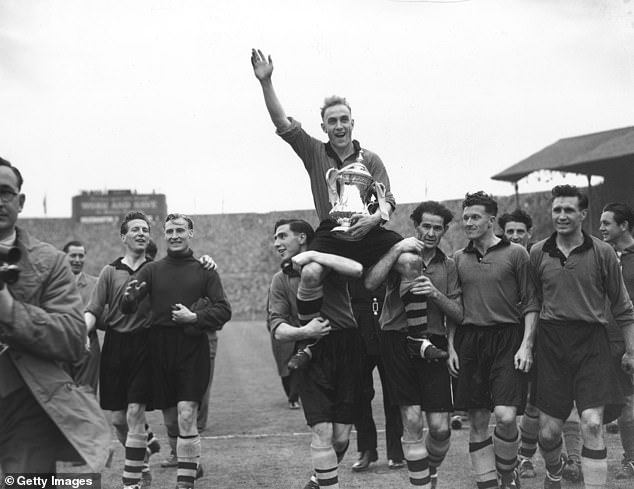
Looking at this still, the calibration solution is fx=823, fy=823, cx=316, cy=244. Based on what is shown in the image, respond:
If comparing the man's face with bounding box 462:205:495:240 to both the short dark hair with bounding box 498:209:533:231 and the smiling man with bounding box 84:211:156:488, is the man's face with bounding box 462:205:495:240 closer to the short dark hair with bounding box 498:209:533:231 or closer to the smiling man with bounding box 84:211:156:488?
the short dark hair with bounding box 498:209:533:231

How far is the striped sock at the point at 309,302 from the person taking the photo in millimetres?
5320

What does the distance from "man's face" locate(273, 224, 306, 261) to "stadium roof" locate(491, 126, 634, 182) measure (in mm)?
21920

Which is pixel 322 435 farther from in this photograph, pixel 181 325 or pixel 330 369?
pixel 181 325

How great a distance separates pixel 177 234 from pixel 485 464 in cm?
292

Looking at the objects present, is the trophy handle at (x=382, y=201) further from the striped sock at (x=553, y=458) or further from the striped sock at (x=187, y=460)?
the striped sock at (x=187, y=460)

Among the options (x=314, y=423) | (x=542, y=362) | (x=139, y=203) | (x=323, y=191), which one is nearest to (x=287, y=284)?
(x=323, y=191)

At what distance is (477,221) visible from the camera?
6062mm

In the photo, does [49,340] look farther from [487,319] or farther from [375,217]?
[487,319]

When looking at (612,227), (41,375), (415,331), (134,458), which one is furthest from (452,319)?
(41,375)

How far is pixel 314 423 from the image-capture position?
209 inches

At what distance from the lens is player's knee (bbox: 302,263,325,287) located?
17.0 feet

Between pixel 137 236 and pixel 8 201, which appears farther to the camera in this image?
pixel 137 236

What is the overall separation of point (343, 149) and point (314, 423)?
187 centimetres

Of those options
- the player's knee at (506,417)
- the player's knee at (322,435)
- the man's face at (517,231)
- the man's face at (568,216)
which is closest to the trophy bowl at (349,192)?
the player's knee at (322,435)
